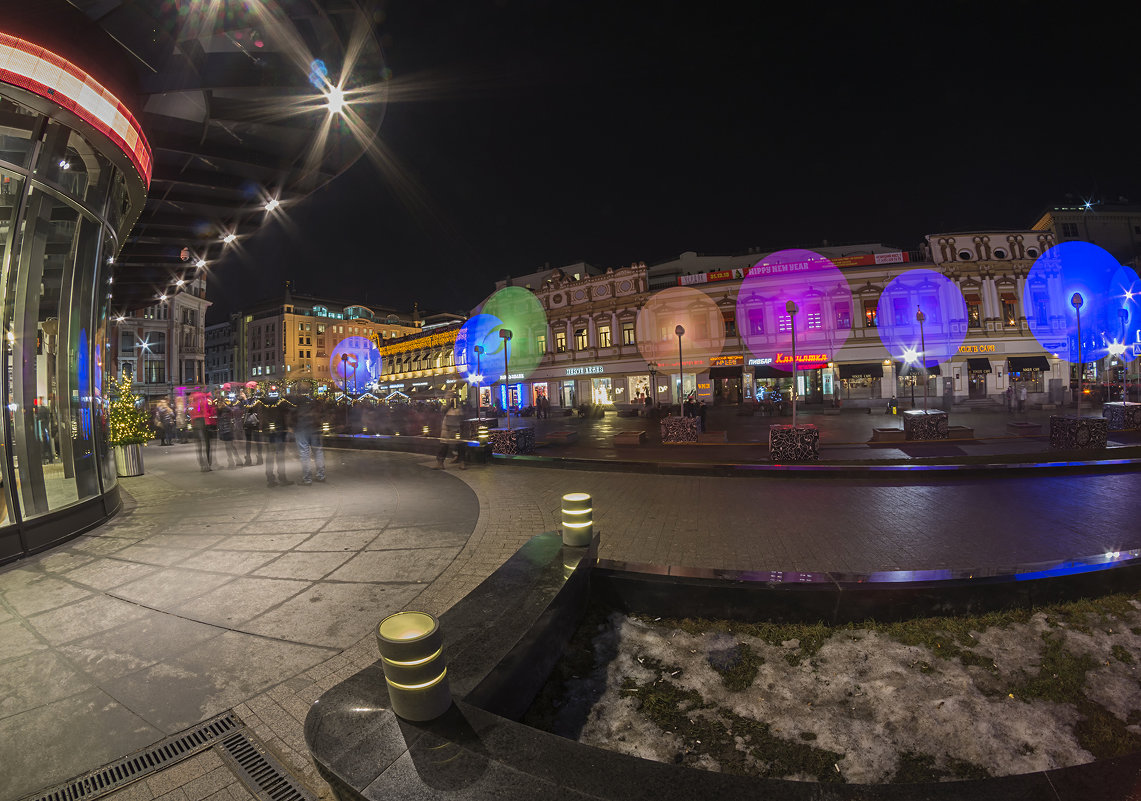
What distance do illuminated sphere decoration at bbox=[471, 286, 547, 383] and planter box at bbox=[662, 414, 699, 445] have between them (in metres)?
30.3

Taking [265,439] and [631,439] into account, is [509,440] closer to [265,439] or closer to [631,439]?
[631,439]

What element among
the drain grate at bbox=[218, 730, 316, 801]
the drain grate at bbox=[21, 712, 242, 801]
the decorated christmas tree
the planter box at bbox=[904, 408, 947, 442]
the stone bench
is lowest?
the drain grate at bbox=[218, 730, 316, 801]

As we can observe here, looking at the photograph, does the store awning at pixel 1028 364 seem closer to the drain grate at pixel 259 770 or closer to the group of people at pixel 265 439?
the group of people at pixel 265 439

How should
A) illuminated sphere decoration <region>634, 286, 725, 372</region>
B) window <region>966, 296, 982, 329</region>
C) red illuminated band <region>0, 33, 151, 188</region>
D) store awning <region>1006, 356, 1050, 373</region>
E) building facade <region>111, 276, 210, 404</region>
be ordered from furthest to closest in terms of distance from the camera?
building facade <region>111, 276, 210, 404</region>
illuminated sphere decoration <region>634, 286, 725, 372</region>
window <region>966, 296, 982, 329</region>
store awning <region>1006, 356, 1050, 373</region>
red illuminated band <region>0, 33, 151, 188</region>

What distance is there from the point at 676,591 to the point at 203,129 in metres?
12.4

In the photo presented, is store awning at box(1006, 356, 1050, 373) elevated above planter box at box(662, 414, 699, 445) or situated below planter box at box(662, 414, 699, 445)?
above

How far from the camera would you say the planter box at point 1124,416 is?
13914 millimetres

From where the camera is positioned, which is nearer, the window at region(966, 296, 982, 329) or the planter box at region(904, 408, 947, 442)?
the planter box at region(904, 408, 947, 442)

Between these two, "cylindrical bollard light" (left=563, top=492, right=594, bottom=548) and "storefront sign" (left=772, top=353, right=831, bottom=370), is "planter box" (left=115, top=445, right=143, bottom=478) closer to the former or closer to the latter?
"cylindrical bollard light" (left=563, top=492, right=594, bottom=548)

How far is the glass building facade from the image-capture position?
6035 mm

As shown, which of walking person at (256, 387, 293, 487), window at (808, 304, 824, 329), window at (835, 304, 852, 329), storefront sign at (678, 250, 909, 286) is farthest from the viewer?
window at (808, 304, 824, 329)

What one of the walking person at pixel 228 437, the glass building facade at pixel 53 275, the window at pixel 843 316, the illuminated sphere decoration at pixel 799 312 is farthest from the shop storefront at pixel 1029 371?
the glass building facade at pixel 53 275

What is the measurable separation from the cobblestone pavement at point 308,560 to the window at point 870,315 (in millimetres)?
29510

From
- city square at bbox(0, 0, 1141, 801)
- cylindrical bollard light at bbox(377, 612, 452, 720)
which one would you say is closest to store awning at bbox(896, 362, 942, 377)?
city square at bbox(0, 0, 1141, 801)
